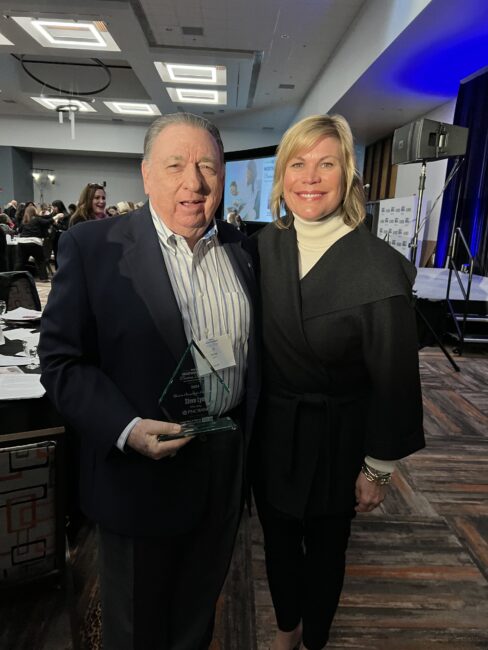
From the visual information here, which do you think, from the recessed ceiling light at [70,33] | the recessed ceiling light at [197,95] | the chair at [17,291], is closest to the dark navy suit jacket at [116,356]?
the chair at [17,291]

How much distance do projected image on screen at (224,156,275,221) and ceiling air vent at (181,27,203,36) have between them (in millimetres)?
2798

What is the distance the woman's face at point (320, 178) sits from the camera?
1113 mm

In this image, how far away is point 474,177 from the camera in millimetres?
6730

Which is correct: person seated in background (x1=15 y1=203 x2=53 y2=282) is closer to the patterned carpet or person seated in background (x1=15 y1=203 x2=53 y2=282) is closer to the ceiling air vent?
the ceiling air vent

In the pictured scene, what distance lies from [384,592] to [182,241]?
1.52m

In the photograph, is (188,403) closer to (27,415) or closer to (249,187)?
(27,415)

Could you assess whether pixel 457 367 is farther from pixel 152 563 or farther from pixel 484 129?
pixel 152 563

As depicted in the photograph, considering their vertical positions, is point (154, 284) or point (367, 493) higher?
point (154, 284)

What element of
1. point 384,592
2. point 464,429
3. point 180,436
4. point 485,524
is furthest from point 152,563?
point 464,429

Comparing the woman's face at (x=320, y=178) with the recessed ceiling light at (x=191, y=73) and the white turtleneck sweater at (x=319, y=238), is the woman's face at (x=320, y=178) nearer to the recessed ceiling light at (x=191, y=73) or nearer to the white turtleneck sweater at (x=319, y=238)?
the white turtleneck sweater at (x=319, y=238)

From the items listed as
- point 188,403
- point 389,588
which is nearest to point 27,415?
point 188,403

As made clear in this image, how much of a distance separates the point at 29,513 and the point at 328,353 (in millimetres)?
1132

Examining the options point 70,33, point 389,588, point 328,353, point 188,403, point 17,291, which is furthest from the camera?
point 70,33

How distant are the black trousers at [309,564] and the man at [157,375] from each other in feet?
0.60
